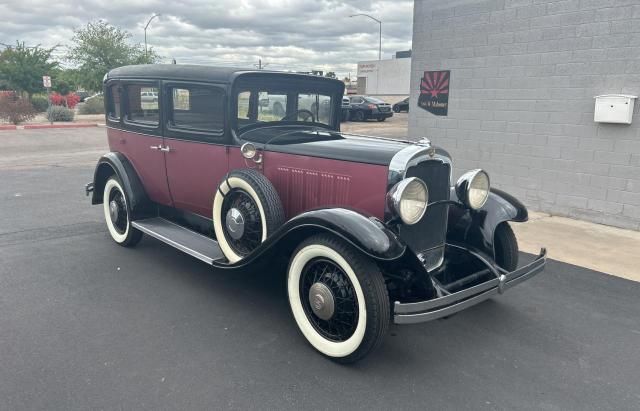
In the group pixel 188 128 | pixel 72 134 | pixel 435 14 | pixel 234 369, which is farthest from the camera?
pixel 72 134

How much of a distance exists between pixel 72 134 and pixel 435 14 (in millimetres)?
15103

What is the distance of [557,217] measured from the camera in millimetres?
6375

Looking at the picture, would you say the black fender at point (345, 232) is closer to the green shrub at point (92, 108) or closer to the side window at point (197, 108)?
the side window at point (197, 108)

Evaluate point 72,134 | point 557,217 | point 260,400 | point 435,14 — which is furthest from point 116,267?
point 72,134

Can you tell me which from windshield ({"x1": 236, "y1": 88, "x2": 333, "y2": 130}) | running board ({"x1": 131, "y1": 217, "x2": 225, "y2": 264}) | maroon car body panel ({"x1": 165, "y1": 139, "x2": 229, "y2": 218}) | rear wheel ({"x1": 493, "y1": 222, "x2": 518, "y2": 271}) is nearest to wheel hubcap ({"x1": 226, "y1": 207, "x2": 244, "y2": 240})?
running board ({"x1": 131, "y1": 217, "x2": 225, "y2": 264})

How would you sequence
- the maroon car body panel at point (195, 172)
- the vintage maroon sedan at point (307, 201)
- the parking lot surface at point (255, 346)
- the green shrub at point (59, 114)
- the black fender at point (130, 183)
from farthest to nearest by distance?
the green shrub at point (59, 114)
the black fender at point (130, 183)
the maroon car body panel at point (195, 172)
the vintage maroon sedan at point (307, 201)
the parking lot surface at point (255, 346)

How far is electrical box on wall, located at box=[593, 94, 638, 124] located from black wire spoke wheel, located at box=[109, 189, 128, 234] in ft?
18.6

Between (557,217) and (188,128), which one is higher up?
(188,128)

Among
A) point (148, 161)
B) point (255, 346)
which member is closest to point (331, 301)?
point (255, 346)

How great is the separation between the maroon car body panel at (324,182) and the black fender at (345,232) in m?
0.30

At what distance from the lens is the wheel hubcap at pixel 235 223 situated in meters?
3.64

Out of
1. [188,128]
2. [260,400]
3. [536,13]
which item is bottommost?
[260,400]

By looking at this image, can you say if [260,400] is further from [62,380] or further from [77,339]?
[77,339]

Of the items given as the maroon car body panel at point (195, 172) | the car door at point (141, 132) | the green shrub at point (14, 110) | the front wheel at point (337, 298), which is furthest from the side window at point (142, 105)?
the green shrub at point (14, 110)
